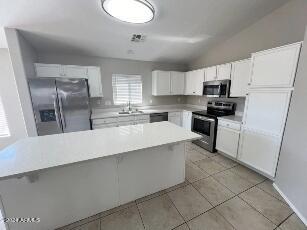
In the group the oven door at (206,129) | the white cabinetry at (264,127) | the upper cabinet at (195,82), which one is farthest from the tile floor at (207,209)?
the upper cabinet at (195,82)

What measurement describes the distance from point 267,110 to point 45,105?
409 cm

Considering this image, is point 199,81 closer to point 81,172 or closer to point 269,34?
point 269,34

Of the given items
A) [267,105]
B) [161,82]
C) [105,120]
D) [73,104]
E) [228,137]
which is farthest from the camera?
[161,82]

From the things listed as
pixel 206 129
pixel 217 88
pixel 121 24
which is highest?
pixel 121 24

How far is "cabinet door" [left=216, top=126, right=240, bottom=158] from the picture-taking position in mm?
2861

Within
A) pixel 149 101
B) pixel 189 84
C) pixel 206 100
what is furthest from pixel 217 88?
pixel 149 101

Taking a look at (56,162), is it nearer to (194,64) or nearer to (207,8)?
(207,8)

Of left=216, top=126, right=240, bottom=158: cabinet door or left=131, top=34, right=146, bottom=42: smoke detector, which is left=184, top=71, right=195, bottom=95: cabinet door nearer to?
left=216, top=126, right=240, bottom=158: cabinet door

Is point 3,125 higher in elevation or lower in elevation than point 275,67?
lower

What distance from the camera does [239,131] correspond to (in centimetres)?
280

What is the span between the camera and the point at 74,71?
3.24 metres

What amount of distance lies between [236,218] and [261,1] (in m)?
3.44

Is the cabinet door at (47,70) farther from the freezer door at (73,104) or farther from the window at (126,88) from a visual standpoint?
the window at (126,88)

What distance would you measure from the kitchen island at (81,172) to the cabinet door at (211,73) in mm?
2269
